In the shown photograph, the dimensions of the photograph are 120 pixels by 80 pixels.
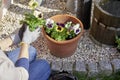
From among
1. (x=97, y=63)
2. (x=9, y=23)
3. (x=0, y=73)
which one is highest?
(x=0, y=73)

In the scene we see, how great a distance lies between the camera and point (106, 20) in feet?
11.1

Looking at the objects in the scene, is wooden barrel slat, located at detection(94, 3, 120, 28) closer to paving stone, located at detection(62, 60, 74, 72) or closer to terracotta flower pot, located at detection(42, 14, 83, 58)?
Result: terracotta flower pot, located at detection(42, 14, 83, 58)

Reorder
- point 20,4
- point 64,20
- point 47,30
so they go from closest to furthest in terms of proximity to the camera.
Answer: point 47,30 < point 64,20 < point 20,4

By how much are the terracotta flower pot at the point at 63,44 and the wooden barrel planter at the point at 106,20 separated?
267 mm

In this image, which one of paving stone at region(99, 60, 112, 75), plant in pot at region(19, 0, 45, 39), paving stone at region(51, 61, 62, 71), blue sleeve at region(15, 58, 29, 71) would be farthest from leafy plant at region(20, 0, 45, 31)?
paving stone at region(99, 60, 112, 75)

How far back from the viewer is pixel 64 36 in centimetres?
330

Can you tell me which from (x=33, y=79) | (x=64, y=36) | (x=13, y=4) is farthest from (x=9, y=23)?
(x=33, y=79)

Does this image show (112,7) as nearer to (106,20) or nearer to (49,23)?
(106,20)

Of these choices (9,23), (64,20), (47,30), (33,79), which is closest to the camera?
(33,79)

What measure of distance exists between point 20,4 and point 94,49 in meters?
1.44

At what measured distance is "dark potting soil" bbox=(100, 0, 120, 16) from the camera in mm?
3435

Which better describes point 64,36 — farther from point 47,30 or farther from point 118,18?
point 118,18

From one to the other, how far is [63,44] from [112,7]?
789mm

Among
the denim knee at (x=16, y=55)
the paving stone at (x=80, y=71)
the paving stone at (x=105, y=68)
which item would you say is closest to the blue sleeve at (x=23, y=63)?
the denim knee at (x=16, y=55)
